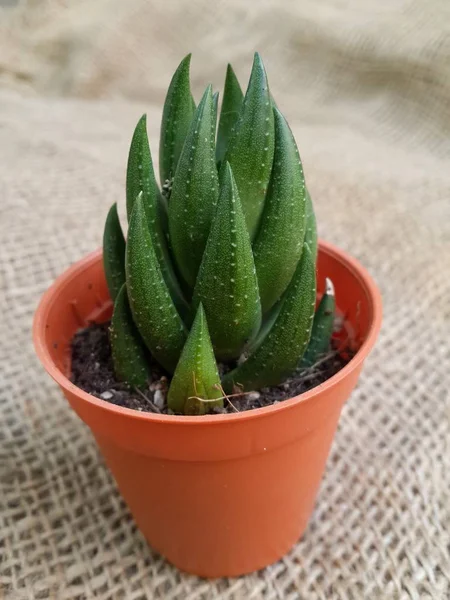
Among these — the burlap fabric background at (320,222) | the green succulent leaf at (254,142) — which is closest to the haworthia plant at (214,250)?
the green succulent leaf at (254,142)

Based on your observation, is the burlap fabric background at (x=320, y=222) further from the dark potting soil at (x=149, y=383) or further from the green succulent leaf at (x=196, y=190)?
the green succulent leaf at (x=196, y=190)

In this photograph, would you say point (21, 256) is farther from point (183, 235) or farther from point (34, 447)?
point (183, 235)

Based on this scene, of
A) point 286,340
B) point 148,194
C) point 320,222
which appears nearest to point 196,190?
point 148,194

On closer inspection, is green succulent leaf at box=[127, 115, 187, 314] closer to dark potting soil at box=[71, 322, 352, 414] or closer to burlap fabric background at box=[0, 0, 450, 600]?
dark potting soil at box=[71, 322, 352, 414]

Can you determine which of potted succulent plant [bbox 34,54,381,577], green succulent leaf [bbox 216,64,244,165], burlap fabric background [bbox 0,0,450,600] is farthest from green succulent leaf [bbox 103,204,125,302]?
burlap fabric background [bbox 0,0,450,600]

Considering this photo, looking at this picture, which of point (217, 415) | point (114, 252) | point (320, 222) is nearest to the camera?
point (217, 415)

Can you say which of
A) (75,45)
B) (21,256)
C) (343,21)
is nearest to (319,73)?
(343,21)

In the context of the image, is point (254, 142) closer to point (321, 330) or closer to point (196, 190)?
point (196, 190)
